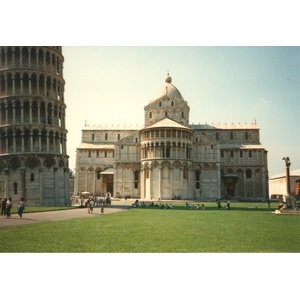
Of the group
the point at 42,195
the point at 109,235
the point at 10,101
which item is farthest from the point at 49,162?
the point at 109,235

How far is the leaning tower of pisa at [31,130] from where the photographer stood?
3653cm

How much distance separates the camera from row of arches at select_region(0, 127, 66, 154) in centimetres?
3741

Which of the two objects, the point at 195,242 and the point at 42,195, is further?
the point at 42,195

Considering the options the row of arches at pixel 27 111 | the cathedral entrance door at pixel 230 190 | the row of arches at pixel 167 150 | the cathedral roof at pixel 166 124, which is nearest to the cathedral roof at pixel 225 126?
the cathedral entrance door at pixel 230 190

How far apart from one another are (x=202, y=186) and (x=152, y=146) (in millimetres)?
12751

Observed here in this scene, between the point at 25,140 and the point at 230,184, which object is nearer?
the point at 25,140

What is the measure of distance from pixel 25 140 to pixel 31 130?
1.21m

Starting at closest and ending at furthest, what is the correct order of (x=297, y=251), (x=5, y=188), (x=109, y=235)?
(x=297, y=251)
(x=109, y=235)
(x=5, y=188)

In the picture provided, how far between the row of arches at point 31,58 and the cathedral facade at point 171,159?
22167 millimetres

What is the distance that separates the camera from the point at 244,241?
1566cm

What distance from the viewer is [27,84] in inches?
1523

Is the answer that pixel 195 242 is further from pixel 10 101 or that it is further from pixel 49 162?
pixel 10 101

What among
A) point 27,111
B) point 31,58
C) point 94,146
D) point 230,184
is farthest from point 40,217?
point 230,184

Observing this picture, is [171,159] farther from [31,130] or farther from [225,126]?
[31,130]
